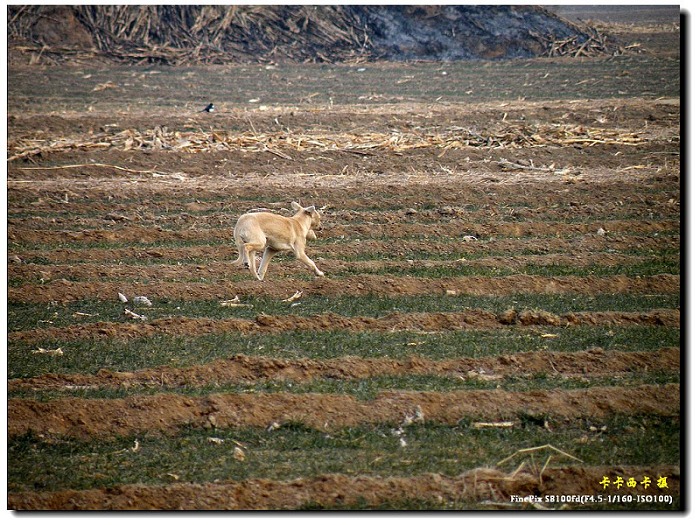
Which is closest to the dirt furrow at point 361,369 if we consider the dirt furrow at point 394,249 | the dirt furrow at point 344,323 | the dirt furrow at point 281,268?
the dirt furrow at point 344,323

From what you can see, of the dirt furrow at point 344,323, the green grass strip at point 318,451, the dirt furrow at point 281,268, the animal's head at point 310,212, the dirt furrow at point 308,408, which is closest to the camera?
the green grass strip at point 318,451

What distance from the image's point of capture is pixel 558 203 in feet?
61.4

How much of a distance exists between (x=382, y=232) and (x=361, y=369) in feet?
21.6

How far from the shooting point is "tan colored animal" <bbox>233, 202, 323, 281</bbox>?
13406 mm

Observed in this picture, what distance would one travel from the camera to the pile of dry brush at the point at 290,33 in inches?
1841

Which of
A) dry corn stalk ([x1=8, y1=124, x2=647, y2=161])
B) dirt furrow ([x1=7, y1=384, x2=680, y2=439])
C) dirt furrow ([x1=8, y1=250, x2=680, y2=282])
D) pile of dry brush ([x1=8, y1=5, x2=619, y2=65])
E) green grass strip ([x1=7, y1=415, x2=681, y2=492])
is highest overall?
pile of dry brush ([x1=8, y1=5, x2=619, y2=65])

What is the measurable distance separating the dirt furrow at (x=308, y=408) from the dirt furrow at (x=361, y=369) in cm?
66

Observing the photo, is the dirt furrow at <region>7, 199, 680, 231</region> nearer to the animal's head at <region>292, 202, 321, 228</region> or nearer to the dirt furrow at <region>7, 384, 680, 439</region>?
the animal's head at <region>292, 202, 321, 228</region>

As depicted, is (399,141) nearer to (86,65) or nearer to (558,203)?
(558,203)

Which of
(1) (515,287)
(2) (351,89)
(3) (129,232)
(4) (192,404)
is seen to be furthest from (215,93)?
(4) (192,404)

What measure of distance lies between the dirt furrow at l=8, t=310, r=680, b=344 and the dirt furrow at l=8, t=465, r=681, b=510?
414cm

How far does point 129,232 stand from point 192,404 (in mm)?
8027

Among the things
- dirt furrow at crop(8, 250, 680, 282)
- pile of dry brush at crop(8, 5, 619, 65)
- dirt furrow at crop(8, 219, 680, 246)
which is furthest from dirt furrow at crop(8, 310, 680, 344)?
pile of dry brush at crop(8, 5, 619, 65)

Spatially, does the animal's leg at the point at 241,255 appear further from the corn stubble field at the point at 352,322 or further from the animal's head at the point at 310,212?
the animal's head at the point at 310,212
